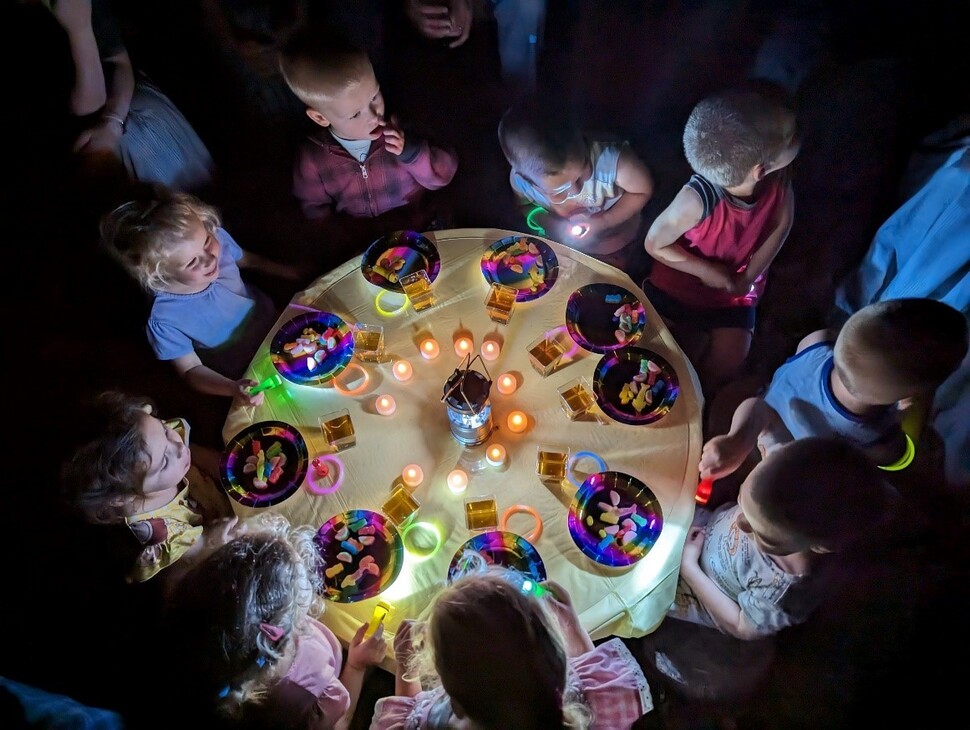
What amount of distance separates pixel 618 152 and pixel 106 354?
2402 mm

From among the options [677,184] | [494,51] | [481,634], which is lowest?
[481,634]

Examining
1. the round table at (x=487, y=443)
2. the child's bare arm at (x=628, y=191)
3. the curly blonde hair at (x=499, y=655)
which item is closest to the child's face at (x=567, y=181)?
the child's bare arm at (x=628, y=191)

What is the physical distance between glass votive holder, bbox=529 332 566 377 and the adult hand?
1674mm

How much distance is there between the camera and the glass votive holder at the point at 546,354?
1747mm

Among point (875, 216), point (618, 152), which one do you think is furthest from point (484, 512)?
point (875, 216)

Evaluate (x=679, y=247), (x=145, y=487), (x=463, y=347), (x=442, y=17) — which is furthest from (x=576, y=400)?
(x=442, y=17)

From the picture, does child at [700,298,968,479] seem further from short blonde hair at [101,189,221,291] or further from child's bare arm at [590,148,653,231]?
short blonde hair at [101,189,221,291]

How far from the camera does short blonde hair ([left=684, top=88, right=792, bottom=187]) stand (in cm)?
167

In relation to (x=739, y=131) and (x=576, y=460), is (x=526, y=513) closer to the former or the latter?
(x=576, y=460)

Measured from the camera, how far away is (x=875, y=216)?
2402mm

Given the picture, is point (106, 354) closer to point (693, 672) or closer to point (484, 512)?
point (484, 512)

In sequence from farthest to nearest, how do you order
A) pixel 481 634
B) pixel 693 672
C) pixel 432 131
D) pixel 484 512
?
pixel 432 131 → pixel 693 672 → pixel 484 512 → pixel 481 634

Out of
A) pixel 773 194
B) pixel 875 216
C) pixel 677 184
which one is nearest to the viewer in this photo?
pixel 773 194

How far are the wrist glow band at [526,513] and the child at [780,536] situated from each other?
1.42ft
